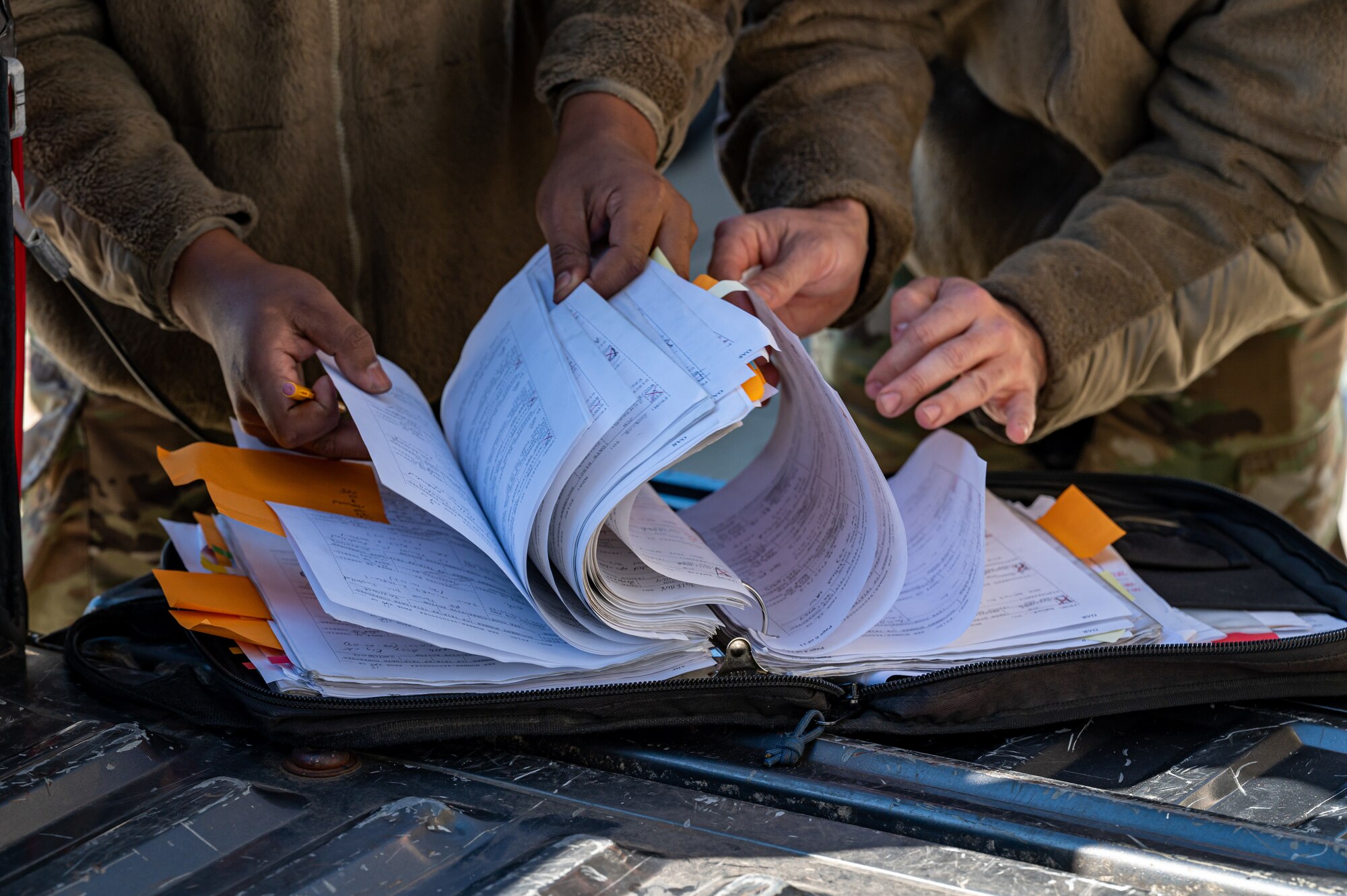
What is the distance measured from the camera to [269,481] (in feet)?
2.67

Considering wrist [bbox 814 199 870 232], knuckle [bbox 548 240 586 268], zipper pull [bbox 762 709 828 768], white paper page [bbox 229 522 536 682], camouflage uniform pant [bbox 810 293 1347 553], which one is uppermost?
knuckle [bbox 548 240 586 268]

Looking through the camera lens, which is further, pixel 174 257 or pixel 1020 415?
pixel 1020 415

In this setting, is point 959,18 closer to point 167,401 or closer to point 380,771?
point 167,401

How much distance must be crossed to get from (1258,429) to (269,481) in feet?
4.21

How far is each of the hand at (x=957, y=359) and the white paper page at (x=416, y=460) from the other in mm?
403

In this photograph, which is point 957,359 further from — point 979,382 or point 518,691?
point 518,691

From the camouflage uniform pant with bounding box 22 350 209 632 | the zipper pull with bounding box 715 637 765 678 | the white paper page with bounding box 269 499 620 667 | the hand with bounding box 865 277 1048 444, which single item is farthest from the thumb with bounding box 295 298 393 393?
the camouflage uniform pant with bounding box 22 350 209 632

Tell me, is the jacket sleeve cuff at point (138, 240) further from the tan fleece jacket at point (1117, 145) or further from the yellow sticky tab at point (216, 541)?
the tan fleece jacket at point (1117, 145)

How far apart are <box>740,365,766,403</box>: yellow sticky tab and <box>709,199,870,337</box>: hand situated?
38cm

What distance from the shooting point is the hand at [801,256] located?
3.55 feet

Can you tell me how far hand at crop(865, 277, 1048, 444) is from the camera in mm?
1041

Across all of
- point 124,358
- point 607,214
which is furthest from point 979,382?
point 124,358

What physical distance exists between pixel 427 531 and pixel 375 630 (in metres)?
0.11

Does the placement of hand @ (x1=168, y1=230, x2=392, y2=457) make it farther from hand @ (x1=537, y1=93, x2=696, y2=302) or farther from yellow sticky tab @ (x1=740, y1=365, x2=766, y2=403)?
yellow sticky tab @ (x1=740, y1=365, x2=766, y2=403)
